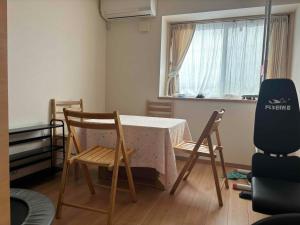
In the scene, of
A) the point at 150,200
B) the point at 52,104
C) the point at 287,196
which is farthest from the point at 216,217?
the point at 52,104

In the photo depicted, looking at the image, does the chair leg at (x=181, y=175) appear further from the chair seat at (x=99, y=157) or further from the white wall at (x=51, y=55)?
the white wall at (x=51, y=55)

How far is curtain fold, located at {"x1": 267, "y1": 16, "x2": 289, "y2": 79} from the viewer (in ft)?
10.6

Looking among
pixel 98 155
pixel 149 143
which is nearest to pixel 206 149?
pixel 149 143

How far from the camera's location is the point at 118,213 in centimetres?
195

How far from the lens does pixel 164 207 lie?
2.08 m

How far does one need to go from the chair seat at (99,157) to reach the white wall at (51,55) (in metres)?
0.98

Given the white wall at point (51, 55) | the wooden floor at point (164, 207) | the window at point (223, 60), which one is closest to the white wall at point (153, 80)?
the white wall at point (51, 55)

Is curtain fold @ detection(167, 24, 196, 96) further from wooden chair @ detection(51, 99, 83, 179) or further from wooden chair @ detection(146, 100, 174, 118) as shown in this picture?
wooden chair @ detection(51, 99, 83, 179)

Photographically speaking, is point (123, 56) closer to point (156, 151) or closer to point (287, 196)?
point (156, 151)

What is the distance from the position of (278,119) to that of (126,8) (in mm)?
2720

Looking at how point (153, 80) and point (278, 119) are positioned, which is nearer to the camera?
point (278, 119)

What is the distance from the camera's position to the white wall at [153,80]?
10.6ft

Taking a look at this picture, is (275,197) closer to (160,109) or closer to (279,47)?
(160,109)

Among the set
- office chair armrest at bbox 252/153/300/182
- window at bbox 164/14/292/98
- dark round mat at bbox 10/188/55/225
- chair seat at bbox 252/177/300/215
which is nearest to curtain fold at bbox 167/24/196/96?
window at bbox 164/14/292/98
